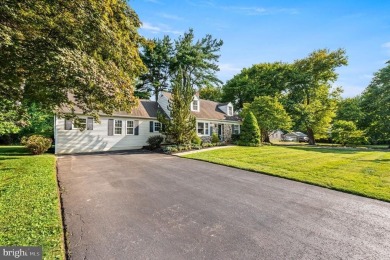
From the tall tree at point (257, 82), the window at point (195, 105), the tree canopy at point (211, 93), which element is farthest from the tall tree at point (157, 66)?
the tree canopy at point (211, 93)

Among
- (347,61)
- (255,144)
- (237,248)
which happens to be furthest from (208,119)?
(347,61)

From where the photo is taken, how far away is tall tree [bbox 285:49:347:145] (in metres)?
26.9

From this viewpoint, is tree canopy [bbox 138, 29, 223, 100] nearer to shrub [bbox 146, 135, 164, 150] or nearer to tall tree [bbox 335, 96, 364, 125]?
shrub [bbox 146, 135, 164, 150]

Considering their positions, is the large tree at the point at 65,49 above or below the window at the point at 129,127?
above

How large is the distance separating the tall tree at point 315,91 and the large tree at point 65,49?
25802mm

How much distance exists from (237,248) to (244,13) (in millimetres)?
9154

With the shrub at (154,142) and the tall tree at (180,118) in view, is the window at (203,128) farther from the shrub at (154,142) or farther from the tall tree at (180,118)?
the shrub at (154,142)

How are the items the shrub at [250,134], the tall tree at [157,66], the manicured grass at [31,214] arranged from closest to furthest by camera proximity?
the manicured grass at [31,214] < the shrub at [250,134] < the tall tree at [157,66]

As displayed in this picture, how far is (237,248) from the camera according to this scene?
3.26m

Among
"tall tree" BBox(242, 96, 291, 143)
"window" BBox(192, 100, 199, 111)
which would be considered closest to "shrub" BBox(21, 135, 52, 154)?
"window" BBox(192, 100, 199, 111)

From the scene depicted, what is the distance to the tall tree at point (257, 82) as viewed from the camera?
28688mm

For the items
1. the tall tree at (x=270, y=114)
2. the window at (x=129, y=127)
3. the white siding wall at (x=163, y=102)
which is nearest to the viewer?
the window at (x=129, y=127)

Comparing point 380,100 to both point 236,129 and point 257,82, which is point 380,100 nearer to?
point 257,82

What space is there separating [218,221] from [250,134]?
56.8ft
